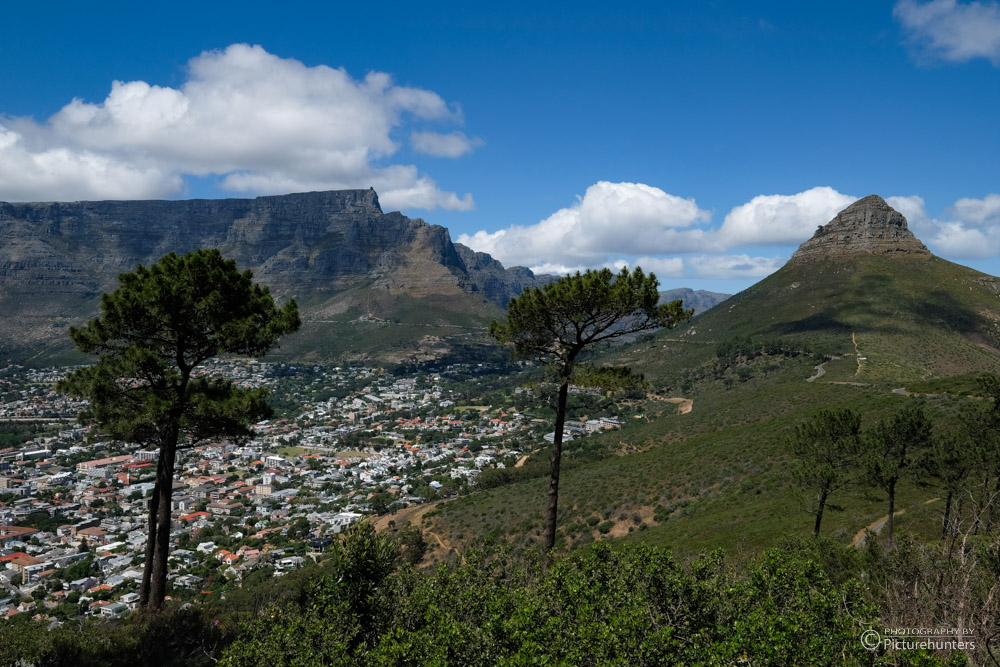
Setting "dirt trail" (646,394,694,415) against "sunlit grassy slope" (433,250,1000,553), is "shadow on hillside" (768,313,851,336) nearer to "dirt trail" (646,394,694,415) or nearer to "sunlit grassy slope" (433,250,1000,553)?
"sunlit grassy slope" (433,250,1000,553)

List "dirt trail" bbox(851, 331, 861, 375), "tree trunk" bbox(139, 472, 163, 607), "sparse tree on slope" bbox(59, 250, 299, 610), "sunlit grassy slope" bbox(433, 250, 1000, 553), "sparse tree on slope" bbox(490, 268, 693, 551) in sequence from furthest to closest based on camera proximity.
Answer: "dirt trail" bbox(851, 331, 861, 375) < "sunlit grassy slope" bbox(433, 250, 1000, 553) < "sparse tree on slope" bbox(490, 268, 693, 551) < "tree trunk" bbox(139, 472, 163, 607) < "sparse tree on slope" bbox(59, 250, 299, 610)

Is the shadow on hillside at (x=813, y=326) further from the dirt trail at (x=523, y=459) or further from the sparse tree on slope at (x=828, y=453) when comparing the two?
the sparse tree on slope at (x=828, y=453)

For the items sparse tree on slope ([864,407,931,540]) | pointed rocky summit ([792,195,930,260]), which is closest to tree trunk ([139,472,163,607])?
sparse tree on slope ([864,407,931,540])

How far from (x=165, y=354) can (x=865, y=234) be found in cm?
12160

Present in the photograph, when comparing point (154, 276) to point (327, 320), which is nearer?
point (154, 276)

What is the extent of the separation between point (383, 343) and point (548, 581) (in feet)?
511

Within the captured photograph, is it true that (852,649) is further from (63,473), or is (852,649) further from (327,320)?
(327,320)

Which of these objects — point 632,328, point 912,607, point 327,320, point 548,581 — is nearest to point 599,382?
point 632,328

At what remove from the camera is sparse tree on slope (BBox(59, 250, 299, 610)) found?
36.3 ft

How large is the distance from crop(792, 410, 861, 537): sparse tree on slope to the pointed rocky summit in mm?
99748

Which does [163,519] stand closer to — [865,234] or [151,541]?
[151,541]

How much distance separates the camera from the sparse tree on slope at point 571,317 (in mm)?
12531

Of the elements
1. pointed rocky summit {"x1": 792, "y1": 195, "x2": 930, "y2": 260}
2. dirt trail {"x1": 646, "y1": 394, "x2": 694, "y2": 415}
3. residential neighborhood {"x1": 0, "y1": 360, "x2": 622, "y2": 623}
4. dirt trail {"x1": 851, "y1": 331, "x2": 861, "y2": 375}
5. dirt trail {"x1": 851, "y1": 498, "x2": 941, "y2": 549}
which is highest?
pointed rocky summit {"x1": 792, "y1": 195, "x2": 930, "y2": 260}

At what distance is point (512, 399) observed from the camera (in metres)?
109
